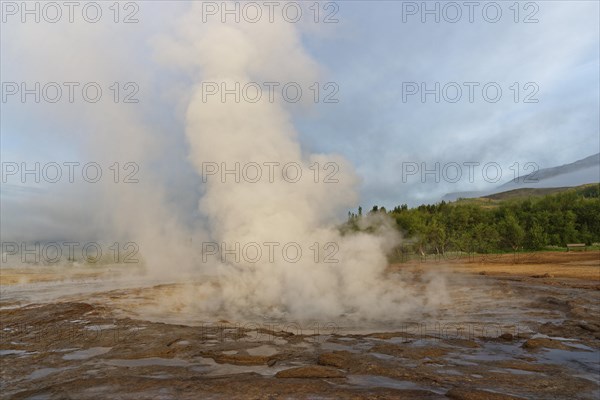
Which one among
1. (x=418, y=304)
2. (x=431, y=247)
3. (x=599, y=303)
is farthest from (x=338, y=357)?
(x=431, y=247)

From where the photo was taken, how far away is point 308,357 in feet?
24.4

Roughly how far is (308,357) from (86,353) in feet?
15.4

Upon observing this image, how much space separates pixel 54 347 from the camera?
29.3 ft

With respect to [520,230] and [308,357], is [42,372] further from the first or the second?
[520,230]

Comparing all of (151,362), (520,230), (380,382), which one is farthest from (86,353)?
(520,230)

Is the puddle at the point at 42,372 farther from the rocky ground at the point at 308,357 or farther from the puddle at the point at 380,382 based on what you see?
the puddle at the point at 380,382

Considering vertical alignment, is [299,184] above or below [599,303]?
above

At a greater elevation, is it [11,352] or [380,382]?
[380,382]

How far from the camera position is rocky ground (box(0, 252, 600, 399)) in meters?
5.72

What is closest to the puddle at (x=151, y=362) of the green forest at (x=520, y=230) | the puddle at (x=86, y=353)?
the puddle at (x=86, y=353)

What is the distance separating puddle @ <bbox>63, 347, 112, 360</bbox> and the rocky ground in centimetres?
2

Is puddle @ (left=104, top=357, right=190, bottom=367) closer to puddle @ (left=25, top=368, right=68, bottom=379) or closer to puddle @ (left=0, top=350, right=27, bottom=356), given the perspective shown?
puddle @ (left=25, top=368, right=68, bottom=379)

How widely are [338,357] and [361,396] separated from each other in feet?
6.09

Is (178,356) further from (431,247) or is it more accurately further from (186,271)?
(431,247)
